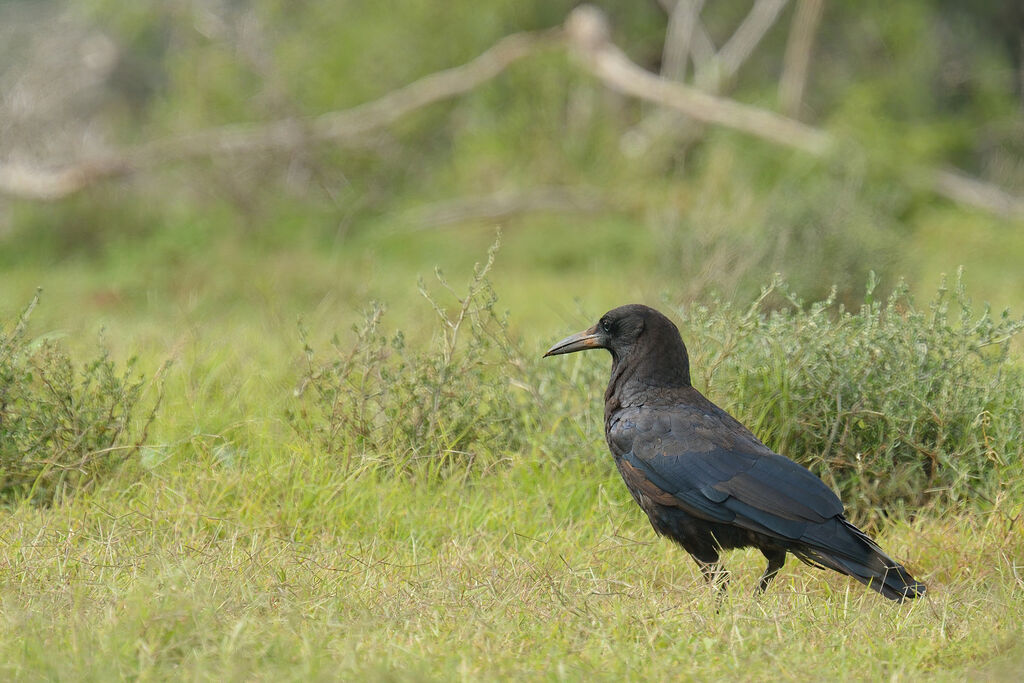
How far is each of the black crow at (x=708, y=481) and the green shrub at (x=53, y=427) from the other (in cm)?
204

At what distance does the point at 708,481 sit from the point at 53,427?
270 cm

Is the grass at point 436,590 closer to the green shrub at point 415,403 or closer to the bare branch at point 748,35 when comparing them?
the green shrub at point 415,403

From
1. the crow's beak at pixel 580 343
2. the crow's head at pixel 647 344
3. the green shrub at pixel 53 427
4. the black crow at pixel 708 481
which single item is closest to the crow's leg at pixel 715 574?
the black crow at pixel 708 481

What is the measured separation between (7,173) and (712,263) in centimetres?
835

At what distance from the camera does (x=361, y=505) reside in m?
5.08

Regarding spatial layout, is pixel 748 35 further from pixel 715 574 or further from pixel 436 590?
pixel 436 590

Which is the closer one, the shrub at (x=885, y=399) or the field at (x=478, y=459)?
the field at (x=478, y=459)

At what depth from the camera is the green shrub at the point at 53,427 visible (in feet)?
17.0

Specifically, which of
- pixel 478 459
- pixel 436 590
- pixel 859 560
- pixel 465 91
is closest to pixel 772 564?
pixel 859 560

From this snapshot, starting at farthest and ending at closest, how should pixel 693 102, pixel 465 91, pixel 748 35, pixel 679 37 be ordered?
pixel 748 35 < pixel 679 37 < pixel 465 91 < pixel 693 102

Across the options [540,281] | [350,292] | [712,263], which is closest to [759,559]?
[712,263]

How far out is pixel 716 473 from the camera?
4430 mm

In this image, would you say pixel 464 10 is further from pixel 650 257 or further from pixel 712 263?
pixel 712 263

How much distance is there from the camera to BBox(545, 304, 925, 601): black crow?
4238 mm
